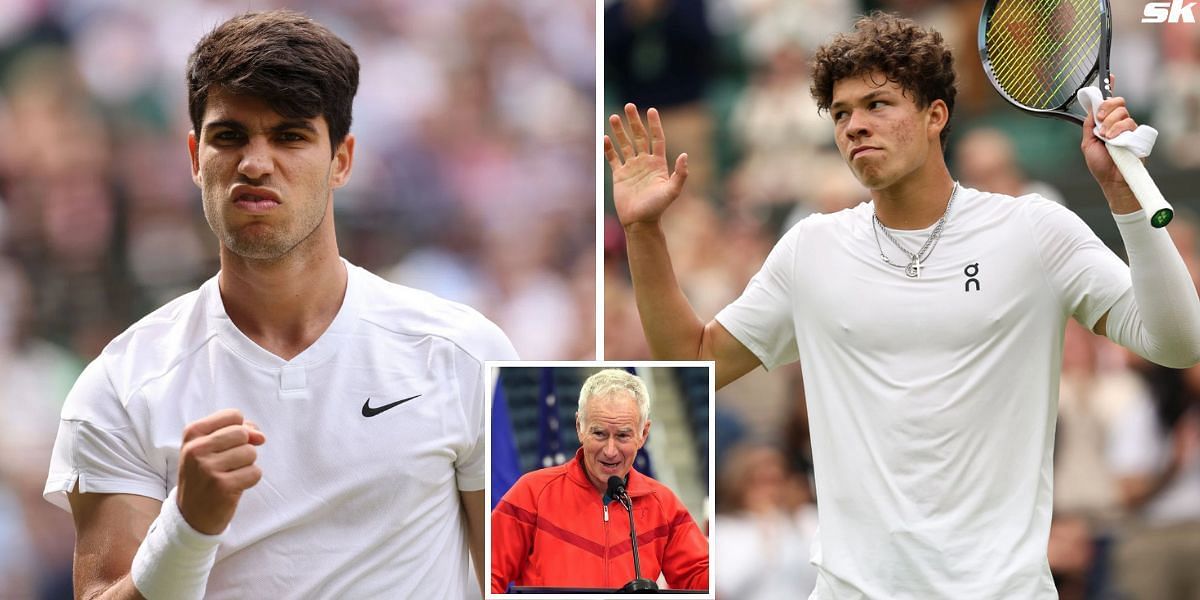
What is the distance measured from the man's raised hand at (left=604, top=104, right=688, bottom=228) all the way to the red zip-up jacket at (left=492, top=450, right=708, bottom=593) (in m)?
0.48

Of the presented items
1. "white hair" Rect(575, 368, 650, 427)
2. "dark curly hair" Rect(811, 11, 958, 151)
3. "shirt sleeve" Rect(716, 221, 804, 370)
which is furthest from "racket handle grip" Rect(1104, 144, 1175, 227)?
"white hair" Rect(575, 368, 650, 427)

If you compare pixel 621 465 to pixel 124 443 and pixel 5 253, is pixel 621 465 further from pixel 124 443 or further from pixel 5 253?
pixel 5 253

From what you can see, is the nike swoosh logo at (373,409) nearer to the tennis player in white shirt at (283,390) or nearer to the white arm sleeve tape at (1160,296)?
the tennis player in white shirt at (283,390)

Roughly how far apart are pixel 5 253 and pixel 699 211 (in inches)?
91.6

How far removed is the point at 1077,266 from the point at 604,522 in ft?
3.17

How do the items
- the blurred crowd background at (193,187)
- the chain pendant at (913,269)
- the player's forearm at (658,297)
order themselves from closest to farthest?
the chain pendant at (913,269) → the player's forearm at (658,297) → the blurred crowd background at (193,187)

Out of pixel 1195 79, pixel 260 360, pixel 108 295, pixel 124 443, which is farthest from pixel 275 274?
pixel 1195 79

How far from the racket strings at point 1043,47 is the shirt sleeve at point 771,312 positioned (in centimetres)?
49

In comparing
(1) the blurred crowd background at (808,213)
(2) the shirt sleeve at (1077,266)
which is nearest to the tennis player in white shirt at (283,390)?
(2) the shirt sleeve at (1077,266)

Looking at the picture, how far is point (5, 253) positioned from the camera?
496 cm

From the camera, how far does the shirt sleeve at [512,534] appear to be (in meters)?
2.67

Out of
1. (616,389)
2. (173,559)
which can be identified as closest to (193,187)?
(616,389)

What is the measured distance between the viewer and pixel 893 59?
2.60m

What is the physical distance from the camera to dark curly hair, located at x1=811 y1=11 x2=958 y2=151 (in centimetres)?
260
